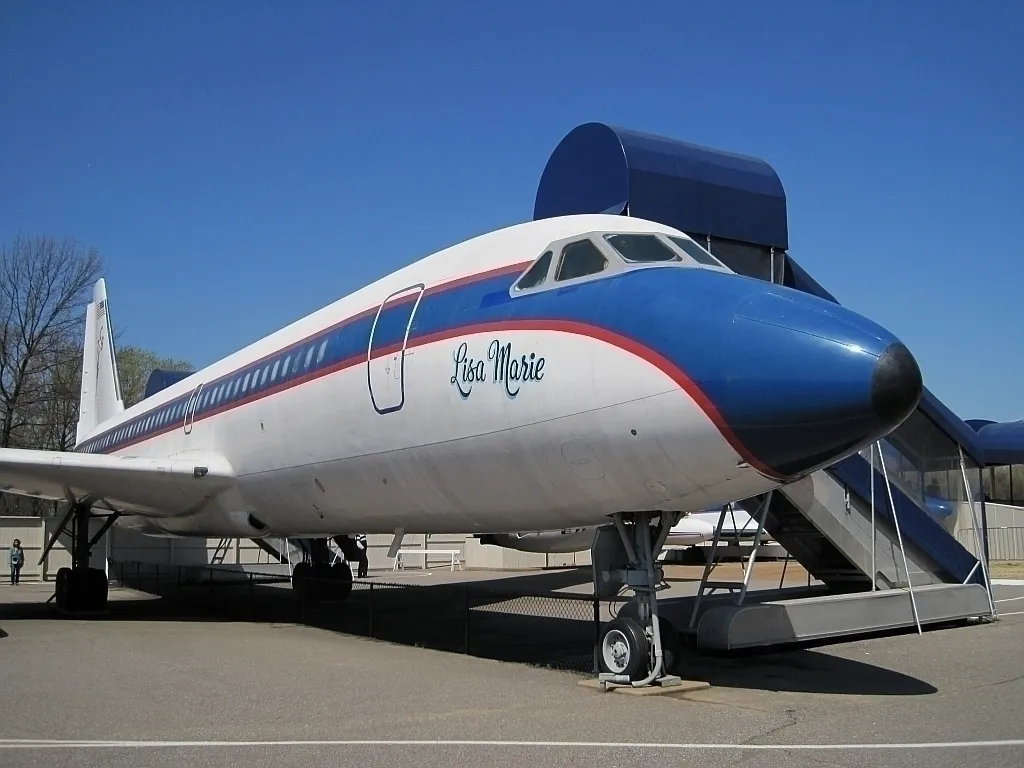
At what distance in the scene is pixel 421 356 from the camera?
9.77 meters

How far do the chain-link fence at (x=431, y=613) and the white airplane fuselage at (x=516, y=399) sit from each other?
151 centimetres

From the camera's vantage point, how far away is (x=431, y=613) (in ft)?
54.7

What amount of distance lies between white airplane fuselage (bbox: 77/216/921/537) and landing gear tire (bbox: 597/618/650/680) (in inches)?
37.7

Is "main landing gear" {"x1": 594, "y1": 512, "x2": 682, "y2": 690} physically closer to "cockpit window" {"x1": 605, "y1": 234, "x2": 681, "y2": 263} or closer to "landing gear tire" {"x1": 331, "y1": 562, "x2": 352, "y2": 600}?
"cockpit window" {"x1": 605, "y1": 234, "x2": 681, "y2": 263}

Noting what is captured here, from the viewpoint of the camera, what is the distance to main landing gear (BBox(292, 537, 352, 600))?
758 inches

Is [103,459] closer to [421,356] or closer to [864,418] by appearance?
[421,356]

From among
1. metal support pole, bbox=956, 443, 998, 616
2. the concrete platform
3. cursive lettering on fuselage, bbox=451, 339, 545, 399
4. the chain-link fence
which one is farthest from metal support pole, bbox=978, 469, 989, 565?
cursive lettering on fuselage, bbox=451, 339, 545, 399

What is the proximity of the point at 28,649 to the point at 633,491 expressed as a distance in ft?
26.6

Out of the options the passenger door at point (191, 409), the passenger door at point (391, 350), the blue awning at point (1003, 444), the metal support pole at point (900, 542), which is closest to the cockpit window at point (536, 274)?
the passenger door at point (391, 350)

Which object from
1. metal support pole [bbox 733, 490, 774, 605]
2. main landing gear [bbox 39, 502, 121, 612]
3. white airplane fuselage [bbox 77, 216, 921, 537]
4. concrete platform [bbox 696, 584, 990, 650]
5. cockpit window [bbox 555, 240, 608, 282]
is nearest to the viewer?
white airplane fuselage [bbox 77, 216, 921, 537]

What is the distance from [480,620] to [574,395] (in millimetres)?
8404

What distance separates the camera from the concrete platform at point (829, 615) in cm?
987

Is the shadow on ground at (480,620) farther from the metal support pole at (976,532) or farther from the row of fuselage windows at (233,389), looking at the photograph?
the metal support pole at (976,532)

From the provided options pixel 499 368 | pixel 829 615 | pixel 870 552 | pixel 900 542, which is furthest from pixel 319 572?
pixel 499 368
